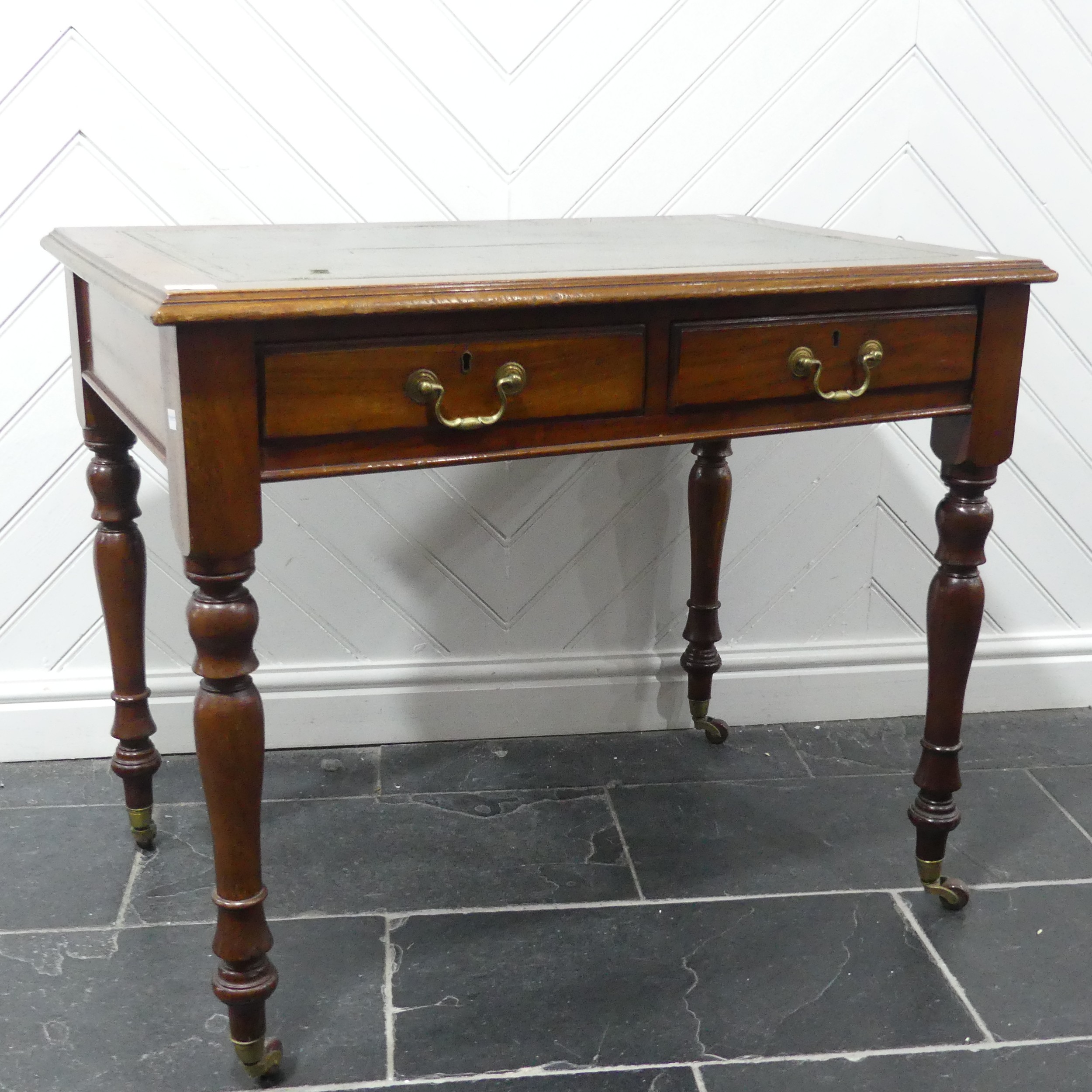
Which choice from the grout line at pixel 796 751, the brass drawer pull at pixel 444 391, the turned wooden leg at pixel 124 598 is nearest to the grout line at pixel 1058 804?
the grout line at pixel 796 751

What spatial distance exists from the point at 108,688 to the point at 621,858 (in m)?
0.90

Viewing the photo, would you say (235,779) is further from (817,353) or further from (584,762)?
(584,762)

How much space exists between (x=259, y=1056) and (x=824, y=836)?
905 mm

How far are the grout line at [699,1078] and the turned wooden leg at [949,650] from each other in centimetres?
48

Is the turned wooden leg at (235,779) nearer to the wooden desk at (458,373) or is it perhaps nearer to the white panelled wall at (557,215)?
the wooden desk at (458,373)

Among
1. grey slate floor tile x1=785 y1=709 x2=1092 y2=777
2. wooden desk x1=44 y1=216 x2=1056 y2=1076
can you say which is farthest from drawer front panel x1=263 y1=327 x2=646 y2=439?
grey slate floor tile x1=785 y1=709 x2=1092 y2=777

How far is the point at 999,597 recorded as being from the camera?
7.48ft

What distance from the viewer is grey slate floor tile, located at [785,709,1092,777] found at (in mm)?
2109

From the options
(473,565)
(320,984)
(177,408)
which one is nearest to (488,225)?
(473,565)

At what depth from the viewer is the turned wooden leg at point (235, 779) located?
119 centimetres

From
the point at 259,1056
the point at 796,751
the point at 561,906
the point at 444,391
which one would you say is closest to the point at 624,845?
the point at 561,906

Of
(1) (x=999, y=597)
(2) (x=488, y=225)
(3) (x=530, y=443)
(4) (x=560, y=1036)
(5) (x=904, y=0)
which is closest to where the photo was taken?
(3) (x=530, y=443)

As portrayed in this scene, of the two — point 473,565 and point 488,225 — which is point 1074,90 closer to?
point 488,225

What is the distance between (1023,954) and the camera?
1607mm
